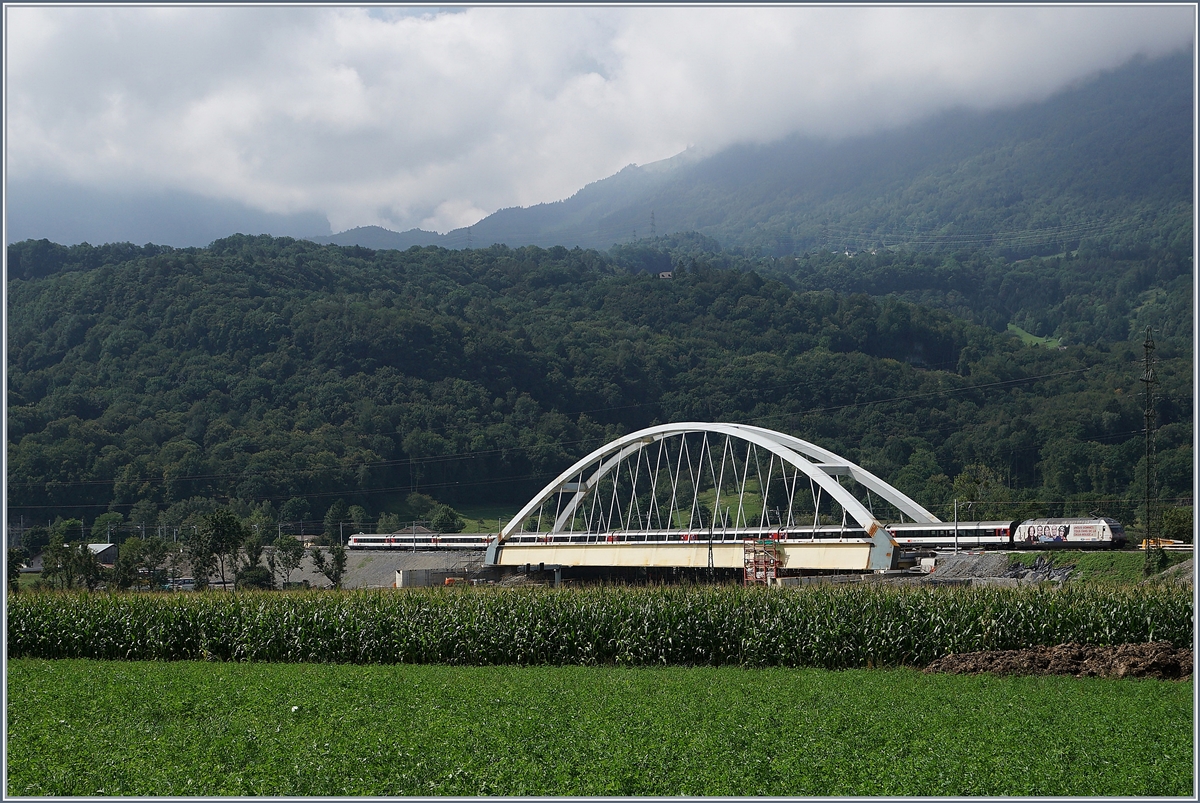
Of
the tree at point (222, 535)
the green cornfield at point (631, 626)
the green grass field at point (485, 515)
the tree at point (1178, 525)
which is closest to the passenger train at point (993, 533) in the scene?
the tree at point (1178, 525)

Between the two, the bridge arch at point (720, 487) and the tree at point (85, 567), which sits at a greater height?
the bridge arch at point (720, 487)

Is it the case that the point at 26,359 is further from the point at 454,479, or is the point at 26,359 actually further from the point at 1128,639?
the point at 1128,639

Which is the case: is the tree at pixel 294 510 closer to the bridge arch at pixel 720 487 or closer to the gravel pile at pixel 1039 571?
the bridge arch at pixel 720 487

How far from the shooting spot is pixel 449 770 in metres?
11.4

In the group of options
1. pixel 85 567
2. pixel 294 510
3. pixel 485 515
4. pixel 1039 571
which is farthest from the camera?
pixel 485 515

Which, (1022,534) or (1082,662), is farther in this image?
(1022,534)

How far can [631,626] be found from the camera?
22266 mm

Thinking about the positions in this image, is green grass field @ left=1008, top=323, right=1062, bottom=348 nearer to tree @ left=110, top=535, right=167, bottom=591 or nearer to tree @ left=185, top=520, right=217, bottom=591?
tree @ left=110, top=535, right=167, bottom=591

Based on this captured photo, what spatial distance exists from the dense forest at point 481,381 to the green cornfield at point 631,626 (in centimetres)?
6007

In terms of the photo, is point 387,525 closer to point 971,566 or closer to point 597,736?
point 971,566

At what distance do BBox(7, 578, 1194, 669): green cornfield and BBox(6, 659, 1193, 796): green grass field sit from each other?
3.60 m

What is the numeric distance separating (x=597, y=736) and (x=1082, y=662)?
36.2ft

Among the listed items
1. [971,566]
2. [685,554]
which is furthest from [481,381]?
[971,566]

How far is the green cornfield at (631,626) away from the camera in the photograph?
851 inches
